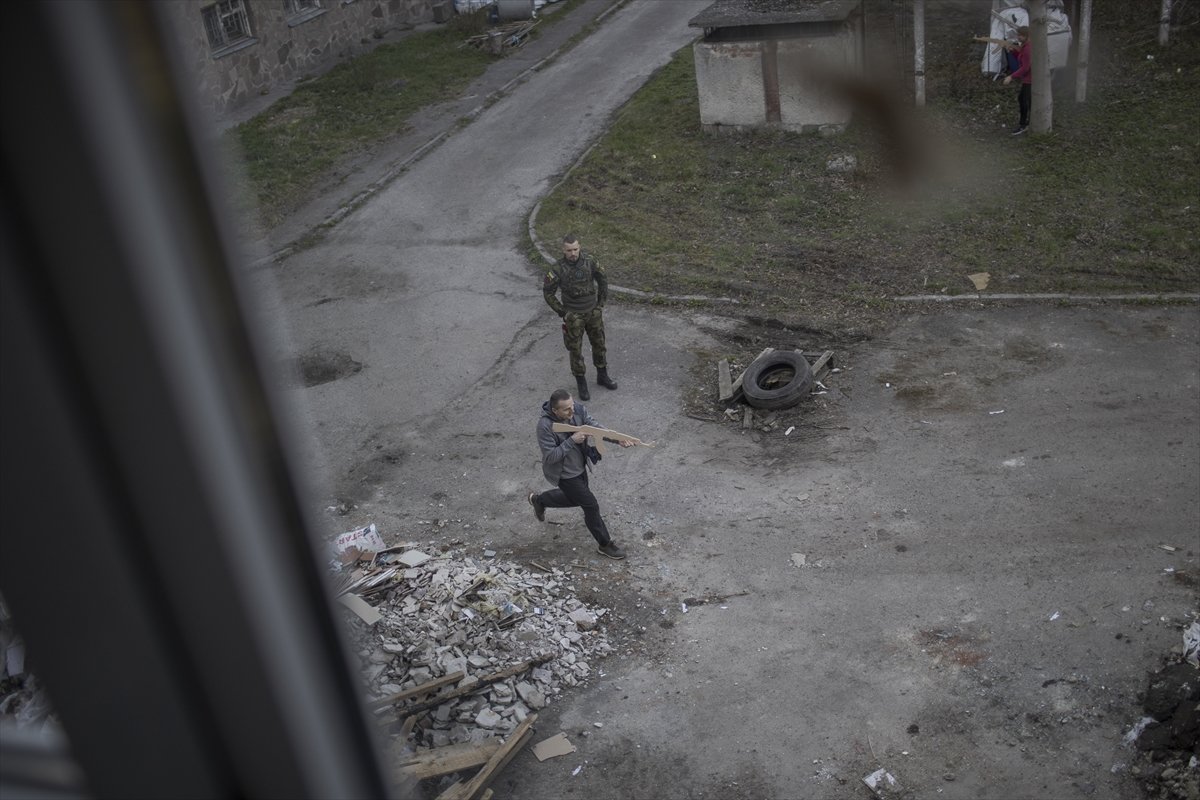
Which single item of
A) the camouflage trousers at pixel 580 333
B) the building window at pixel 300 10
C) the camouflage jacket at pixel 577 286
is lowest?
the camouflage trousers at pixel 580 333

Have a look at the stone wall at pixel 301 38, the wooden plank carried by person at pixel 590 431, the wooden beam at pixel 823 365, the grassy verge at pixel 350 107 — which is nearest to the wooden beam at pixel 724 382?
the wooden beam at pixel 823 365

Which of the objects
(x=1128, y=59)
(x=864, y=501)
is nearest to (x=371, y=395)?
(x=864, y=501)

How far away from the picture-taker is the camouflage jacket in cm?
1010

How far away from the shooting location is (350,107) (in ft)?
63.6

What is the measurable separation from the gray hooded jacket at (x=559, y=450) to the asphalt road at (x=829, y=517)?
32.0 inches

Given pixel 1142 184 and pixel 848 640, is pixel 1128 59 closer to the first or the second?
pixel 1142 184

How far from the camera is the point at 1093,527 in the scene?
8258 millimetres

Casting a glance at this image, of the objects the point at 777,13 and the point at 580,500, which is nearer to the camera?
the point at 580,500

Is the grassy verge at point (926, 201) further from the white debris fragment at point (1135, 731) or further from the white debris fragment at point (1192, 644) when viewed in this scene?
the white debris fragment at point (1135, 731)

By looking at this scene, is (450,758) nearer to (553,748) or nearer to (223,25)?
(553,748)

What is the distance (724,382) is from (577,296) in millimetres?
1658

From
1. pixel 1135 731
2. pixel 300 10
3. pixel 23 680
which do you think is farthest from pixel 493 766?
pixel 300 10

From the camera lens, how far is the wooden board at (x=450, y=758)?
6.47 meters

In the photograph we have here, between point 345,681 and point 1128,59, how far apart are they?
19.1 m
